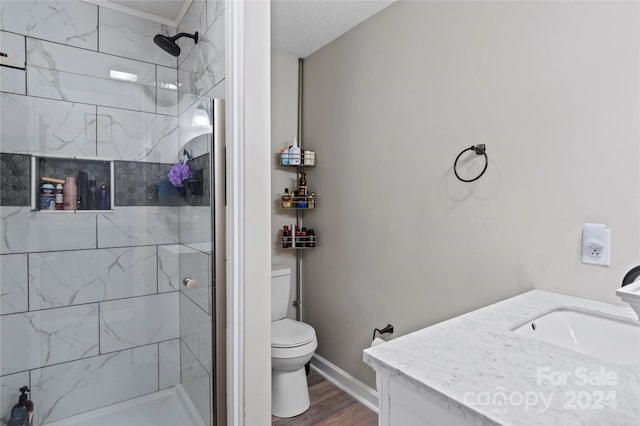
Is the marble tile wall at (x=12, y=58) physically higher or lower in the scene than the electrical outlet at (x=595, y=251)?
higher

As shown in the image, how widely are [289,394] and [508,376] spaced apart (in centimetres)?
164

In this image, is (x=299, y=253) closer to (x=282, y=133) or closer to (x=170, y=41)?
(x=282, y=133)

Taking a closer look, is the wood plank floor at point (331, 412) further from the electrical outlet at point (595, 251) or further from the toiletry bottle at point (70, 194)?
the toiletry bottle at point (70, 194)

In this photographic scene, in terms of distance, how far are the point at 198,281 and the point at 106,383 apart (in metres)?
0.82

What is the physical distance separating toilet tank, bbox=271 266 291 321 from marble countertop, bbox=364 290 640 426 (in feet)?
5.34

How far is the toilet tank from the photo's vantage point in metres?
2.37

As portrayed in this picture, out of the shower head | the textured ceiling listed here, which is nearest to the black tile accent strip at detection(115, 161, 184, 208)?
the shower head

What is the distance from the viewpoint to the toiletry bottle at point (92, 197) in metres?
1.77

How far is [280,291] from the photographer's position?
7.91ft

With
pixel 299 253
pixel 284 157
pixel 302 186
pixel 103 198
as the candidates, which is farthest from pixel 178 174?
pixel 299 253

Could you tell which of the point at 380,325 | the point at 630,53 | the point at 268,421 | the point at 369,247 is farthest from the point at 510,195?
the point at 268,421

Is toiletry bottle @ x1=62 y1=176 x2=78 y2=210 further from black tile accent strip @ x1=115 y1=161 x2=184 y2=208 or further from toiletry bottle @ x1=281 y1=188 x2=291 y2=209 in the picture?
toiletry bottle @ x1=281 y1=188 x2=291 y2=209

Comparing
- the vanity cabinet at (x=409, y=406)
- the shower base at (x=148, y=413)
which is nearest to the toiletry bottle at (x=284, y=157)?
the shower base at (x=148, y=413)

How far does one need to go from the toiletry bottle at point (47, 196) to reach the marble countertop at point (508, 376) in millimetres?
1742
